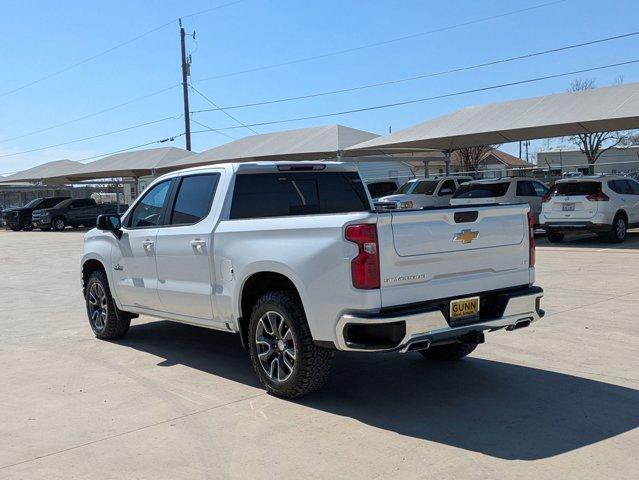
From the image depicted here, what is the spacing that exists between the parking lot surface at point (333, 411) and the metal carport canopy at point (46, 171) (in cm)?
4211

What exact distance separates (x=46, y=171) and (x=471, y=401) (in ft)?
165

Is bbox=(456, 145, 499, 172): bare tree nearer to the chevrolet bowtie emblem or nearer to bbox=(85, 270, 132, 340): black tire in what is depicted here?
bbox=(85, 270, 132, 340): black tire

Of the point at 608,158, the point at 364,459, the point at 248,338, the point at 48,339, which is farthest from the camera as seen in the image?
the point at 608,158

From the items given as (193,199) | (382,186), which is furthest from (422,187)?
(193,199)

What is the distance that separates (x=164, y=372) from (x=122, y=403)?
984 millimetres

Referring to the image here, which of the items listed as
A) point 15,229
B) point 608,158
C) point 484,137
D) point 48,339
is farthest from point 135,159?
point 608,158

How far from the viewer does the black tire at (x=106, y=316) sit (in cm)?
796

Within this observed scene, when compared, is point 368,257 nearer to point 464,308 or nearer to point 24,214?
point 464,308

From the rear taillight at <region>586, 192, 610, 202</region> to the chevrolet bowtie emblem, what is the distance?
1313 centimetres

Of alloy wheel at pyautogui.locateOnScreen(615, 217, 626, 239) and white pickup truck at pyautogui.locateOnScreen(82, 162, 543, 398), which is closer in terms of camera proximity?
white pickup truck at pyautogui.locateOnScreen(82, 162, 543, 398)

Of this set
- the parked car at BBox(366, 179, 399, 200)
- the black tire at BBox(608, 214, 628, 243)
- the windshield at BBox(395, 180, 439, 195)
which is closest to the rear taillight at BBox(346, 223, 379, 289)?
the black tire at BBox(608, 214, 628, 243)

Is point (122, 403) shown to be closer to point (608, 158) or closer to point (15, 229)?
point (15, 229)

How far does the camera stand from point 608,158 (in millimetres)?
59719

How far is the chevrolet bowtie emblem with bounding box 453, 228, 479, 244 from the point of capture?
5148 millimetres
